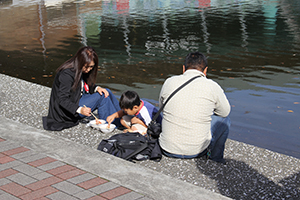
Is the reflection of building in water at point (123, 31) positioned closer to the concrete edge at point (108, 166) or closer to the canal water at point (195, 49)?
the canal water at point (195, 49)

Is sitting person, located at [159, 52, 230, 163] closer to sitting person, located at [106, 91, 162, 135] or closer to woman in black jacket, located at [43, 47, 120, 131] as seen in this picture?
sitting person, located at [106, 91, 162, 135]

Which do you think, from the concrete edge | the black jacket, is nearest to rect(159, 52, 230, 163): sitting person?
the concrete edge

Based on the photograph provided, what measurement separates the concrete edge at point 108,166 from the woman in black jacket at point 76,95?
0.57m

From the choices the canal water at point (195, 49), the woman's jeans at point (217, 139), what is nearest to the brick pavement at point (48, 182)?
the woman's jeans at point (217, 139)

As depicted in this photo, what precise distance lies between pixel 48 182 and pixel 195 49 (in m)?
11.4

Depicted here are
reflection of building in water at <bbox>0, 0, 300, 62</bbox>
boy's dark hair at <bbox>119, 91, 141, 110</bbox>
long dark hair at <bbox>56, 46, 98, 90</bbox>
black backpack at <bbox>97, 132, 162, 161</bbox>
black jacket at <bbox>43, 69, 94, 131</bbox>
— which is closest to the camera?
black backpack at <bbox>97, 132, 162, 161</bbox>

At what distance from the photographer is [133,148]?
4320 millimetres

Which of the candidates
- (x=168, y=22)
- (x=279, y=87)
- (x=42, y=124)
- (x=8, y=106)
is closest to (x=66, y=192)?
(x=42, y=124)

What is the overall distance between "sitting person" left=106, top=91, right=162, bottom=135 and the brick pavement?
136 cm

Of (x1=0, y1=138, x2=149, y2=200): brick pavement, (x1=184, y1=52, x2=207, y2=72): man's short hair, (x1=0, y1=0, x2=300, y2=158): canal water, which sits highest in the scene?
(x1=184, y1=52, x2=207, y2=72): man's short hair

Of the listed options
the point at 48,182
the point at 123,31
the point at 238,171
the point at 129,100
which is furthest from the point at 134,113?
the point at 123,31

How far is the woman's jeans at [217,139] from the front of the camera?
14.2 ft

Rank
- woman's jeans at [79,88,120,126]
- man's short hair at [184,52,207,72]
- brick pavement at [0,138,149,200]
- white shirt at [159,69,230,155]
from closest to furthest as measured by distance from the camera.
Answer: brick pavement at [0,138,149,200] < white shirt at [159,69,230,155] < man's short hair at [184,52,207,72] < woman's jeans at [79,88,120,126]

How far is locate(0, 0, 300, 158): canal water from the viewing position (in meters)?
7.28
